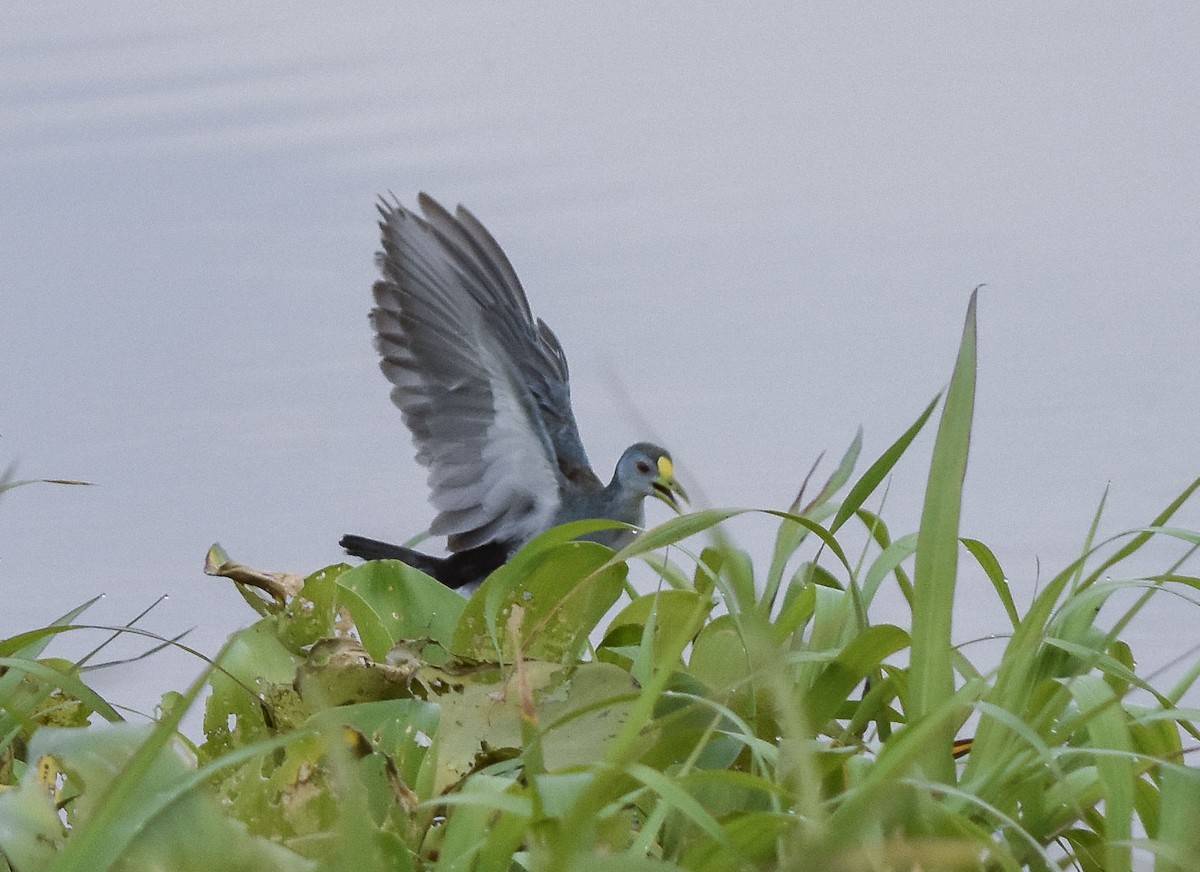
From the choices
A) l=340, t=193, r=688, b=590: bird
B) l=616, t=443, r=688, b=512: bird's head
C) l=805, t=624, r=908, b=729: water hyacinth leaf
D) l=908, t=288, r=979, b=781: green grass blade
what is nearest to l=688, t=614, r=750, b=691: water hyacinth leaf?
l=805, t=624, r=908, b=729: water hyacinth leaf

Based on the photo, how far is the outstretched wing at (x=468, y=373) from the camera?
3.72 metres

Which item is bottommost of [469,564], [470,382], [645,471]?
[469,564]

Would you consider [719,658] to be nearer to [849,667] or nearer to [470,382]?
[849,667]

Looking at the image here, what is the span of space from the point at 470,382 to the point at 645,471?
3.20ft

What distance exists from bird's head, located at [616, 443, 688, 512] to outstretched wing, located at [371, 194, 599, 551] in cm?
62

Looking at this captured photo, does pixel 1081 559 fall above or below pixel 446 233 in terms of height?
below

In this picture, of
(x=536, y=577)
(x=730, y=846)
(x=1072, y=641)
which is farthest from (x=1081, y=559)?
(x=536, y=577)

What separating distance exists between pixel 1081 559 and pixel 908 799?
11.4 inches

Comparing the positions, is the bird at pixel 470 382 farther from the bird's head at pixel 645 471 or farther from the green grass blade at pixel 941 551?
the green grass blade at pixel 941 551

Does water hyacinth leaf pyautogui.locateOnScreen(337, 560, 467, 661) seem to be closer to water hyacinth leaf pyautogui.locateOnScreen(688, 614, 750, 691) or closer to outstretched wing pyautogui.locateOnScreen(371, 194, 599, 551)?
water hyacinth leaf pyautogui.locateOnScreen(688, 614, 750, 691)

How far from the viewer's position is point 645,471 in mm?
4668

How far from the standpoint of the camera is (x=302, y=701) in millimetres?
1381

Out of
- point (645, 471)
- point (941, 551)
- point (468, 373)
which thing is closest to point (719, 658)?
point (941, 551)

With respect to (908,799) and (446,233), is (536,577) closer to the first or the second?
(908,799)
